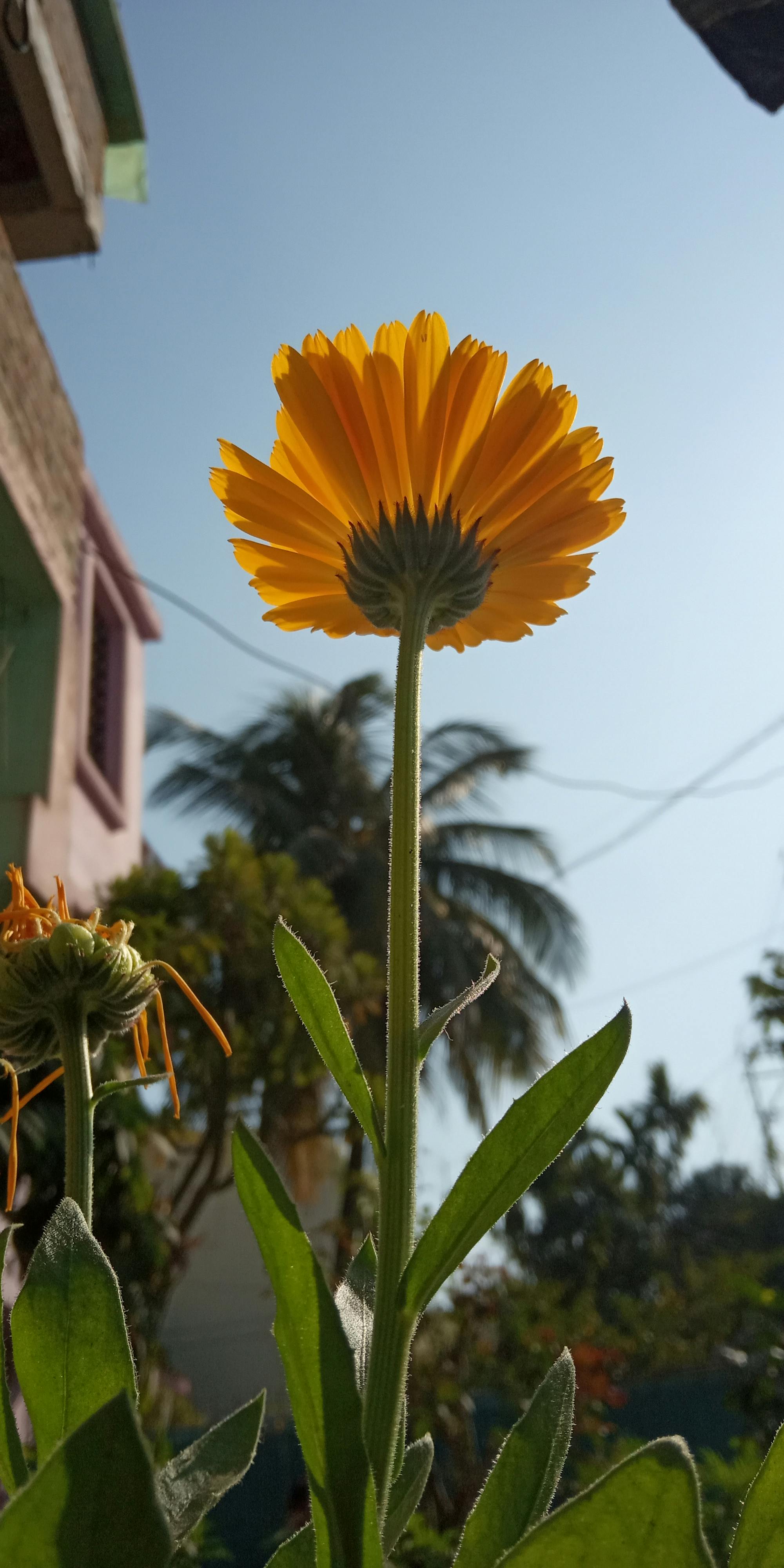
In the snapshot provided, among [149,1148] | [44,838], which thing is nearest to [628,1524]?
[44,838]

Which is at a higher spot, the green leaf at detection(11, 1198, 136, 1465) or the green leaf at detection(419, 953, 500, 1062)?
the green leaf at detection(419, 953, 500, 1062)

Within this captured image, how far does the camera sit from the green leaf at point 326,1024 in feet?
1.12

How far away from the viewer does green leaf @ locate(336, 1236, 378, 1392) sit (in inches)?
13.4

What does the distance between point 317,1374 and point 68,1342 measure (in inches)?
2.9

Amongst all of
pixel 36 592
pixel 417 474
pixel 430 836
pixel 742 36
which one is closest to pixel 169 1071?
pixel 417 474

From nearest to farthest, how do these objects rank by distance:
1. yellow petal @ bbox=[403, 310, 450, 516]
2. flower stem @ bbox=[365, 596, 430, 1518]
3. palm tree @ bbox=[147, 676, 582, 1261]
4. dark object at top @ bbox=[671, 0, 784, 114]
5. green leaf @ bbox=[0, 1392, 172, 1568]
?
green leaf @ bbox=[0, 1392, 172, 1568] < flower stem @ bbox=[365, 596, 430, 1518] < yellow petal @ bbox=[403, 310, 450, 516] < dark object at top @ bbox=[671, 0, 784, 114] < palm tree @ bbox=[147, 676, 582, 1261]

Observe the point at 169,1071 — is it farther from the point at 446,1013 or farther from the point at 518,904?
the point at 518,904

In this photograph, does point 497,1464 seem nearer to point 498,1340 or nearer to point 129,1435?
point 129,1435

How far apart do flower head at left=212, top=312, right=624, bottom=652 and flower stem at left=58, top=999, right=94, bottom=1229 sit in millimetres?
196

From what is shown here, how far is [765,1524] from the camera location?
27 centimetres

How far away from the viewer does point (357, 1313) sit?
1.20 ft

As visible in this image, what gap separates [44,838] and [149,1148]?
1.34 m

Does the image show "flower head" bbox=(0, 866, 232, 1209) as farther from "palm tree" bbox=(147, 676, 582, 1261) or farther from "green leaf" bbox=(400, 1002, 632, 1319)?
"palm tree" bbox=(147, 676, 582, 1261)

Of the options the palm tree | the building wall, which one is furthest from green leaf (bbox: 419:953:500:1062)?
the palm tree
